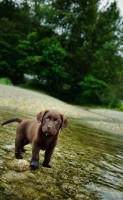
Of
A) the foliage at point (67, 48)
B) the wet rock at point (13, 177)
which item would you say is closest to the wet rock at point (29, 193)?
the wet rock at point (13, 177)

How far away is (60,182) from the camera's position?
454cm

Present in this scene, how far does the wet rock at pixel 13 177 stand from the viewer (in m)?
4.08

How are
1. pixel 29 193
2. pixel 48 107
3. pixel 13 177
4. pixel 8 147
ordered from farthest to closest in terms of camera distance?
pixel 48 107 → pixel 8 147 → pixel 13 177 → pixel 29 193

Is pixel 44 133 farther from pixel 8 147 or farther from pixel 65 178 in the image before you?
pixel 8 147

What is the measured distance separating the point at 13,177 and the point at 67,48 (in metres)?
41.4

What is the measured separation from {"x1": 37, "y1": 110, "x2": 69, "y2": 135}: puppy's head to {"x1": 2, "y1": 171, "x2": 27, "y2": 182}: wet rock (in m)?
0.82

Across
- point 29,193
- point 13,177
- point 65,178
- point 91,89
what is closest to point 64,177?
point 65,178

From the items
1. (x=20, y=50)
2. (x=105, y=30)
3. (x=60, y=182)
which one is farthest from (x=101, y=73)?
(x=60, y=182)

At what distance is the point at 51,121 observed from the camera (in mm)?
4691

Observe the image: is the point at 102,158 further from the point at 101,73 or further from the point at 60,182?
the point at 101,73

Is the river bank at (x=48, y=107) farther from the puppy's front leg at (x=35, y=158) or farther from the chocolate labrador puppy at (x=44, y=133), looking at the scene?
the puppy's front leg at (x=35, y=158)

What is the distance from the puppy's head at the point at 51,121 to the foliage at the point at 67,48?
34.8 meters

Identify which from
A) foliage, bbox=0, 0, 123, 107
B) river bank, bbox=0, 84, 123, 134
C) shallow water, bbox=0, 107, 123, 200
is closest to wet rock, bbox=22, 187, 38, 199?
shallow water, bbox=0, 107, 123, 200

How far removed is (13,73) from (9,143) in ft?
120
